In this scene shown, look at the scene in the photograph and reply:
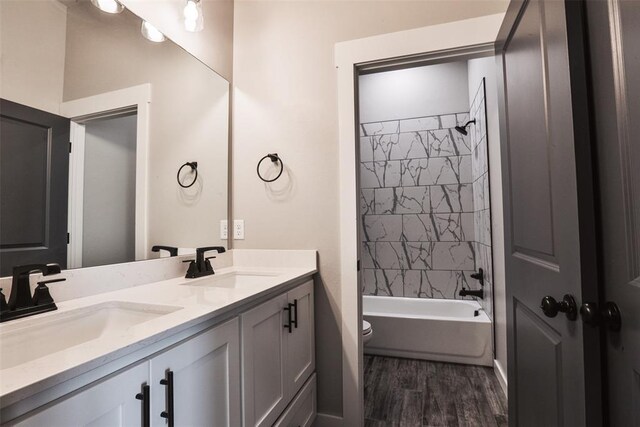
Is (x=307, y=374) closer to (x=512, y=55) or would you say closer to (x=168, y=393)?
(x=168, y=393)

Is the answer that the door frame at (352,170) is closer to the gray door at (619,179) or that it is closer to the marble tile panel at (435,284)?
the gray door at (619,179)

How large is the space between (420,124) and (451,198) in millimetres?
881

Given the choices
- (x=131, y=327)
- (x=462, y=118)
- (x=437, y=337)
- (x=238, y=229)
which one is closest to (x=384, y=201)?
(x=462, y=118)

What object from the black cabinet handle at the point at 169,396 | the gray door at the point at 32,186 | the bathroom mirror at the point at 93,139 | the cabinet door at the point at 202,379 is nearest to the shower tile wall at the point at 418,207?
the bathroom mirror at the point at 93,139

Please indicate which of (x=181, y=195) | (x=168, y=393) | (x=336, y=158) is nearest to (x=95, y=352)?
(x=168, y=393)

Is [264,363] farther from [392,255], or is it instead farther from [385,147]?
[385,147]

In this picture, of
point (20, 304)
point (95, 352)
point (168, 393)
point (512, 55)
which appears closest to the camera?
point (95, 352)

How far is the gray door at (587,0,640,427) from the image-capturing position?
2.09 feet

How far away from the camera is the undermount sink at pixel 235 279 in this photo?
1497mm

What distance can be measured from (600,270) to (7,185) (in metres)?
1.66

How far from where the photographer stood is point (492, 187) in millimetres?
2332

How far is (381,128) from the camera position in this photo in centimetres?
347

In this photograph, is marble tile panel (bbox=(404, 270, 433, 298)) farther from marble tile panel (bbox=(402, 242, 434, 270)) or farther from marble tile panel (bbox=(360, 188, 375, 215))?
marble tile panel (bbox=(360, 188, 375, 215))

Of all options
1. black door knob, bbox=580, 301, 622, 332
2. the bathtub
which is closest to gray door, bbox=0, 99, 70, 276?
black door knob, bbox=580, 301, 622, 332
